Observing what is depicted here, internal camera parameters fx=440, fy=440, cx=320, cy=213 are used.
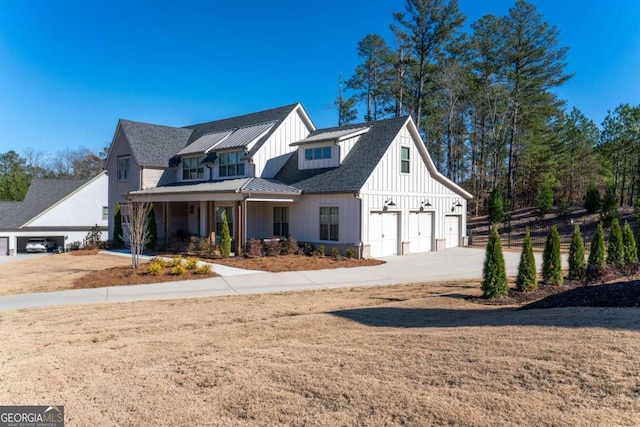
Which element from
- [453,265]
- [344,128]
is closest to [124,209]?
[344,128]

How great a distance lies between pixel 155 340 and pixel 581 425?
5765mm

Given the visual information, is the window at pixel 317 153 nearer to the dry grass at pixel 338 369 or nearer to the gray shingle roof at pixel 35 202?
the dry grass at pixel 338 369

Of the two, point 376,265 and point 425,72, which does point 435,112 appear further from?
point 376,265

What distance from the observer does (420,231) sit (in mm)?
23453

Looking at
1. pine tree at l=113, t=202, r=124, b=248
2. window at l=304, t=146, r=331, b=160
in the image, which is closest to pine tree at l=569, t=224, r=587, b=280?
window at l=304, t=146, r=331, b=160

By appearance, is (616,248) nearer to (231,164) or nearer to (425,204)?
(425,204)

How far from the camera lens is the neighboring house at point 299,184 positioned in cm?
2042

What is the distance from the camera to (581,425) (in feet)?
11.3

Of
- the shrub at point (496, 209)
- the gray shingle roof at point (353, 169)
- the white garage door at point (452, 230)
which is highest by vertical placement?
the gray shingle roof at point (353, 169)

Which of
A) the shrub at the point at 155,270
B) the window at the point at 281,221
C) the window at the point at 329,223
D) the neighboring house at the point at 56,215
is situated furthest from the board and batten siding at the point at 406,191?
the neighboring house at the point at 56,215

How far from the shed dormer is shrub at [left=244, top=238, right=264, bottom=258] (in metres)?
5.77

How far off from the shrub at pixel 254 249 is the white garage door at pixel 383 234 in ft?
16.7

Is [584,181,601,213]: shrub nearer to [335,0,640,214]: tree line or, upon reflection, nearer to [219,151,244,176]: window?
[335,0,640,214]: tree line

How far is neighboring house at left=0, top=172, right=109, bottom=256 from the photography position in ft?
116
